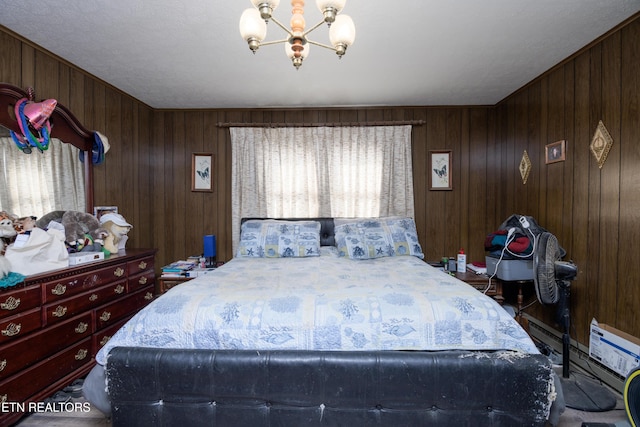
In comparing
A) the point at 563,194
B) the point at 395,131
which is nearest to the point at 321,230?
the point at 395,131

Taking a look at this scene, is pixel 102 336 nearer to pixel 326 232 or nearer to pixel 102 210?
pixel 102 210

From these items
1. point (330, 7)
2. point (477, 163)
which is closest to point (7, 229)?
point (330, 7)

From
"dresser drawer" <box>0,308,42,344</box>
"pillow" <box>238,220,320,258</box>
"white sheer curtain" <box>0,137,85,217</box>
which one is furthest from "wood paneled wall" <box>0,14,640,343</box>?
"dresser drawer" <box>0,308,42,344</box>

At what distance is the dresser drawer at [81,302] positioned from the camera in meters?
1.89

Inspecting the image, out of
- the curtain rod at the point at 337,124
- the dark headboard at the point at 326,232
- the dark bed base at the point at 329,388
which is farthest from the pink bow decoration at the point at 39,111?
the dark headboard at the point at 326,232

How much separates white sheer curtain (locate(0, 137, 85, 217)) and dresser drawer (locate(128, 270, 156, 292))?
78 centimetres

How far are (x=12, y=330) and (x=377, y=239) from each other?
8.48 ft

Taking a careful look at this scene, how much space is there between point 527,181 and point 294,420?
10.1ft

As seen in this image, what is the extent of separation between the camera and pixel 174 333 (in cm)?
150

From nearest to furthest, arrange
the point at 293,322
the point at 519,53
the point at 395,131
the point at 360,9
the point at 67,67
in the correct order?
Answer: the point at 293,322
the point at 360,9
the point at 519,53
the point at 67,67
the point at 395,131

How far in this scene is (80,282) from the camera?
209 cm

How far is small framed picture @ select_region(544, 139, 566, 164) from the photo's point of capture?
8.30ft

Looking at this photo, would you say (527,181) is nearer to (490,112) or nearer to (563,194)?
(563,194)

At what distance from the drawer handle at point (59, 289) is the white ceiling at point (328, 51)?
1.76 m
